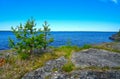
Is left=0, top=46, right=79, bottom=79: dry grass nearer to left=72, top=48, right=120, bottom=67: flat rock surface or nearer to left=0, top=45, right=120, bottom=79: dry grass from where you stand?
left=0, top=45, right=120, bottom=79: dry grass

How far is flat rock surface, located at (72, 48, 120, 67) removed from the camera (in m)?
18.3

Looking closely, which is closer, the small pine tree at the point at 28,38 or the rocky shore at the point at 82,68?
the rocky shore at the point at 82,68

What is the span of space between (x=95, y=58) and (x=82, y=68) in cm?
304

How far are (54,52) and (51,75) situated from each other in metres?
4.94

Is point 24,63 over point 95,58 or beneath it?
beneath

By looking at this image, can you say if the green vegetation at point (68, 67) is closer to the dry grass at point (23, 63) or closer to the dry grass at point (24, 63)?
the dry grass at point (24, 63)

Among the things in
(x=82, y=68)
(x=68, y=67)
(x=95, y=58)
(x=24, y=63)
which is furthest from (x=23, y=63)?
(x=95, y=58)

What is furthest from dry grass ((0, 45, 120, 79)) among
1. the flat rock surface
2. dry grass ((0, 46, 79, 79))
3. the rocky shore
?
the flat rock surface

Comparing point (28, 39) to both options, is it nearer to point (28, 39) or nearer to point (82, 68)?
point (28, 39)

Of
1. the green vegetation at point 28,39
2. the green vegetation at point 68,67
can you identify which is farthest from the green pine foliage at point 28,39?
the green vegetation at point 68,67

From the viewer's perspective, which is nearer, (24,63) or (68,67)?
(68,67)

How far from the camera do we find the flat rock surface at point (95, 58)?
60.1 ft

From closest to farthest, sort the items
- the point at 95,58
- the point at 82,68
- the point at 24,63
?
the point at 82,68, the point at 24,63, the point at 95,58

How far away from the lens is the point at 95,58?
19906 mm
